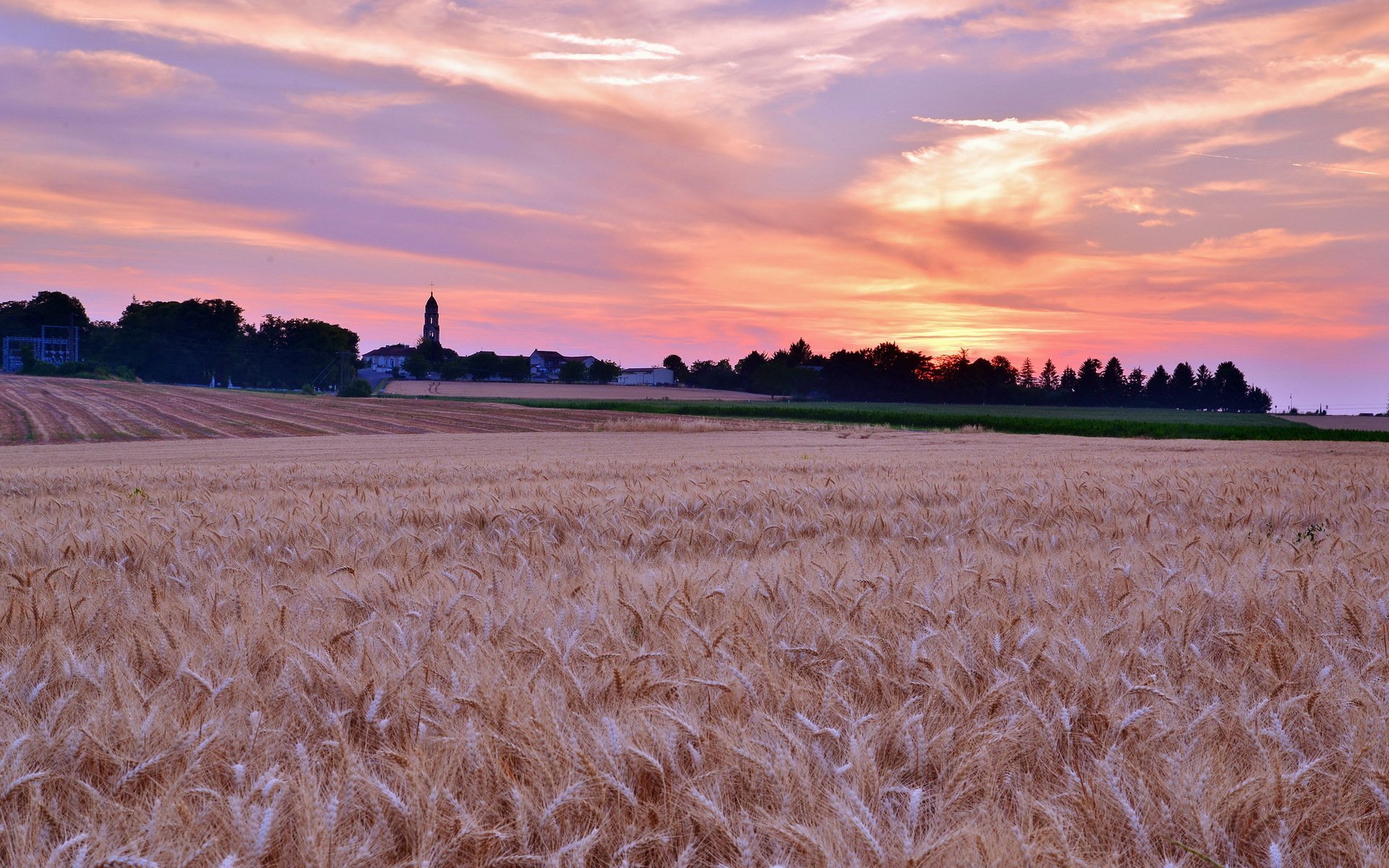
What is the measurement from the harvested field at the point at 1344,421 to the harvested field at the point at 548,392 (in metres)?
52.1

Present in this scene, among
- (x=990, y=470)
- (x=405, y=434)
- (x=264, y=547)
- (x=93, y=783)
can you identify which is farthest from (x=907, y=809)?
(x=405, y=434)

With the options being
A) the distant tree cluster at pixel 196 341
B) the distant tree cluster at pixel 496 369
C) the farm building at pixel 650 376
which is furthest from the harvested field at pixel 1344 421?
the farm building at pixel 650 376

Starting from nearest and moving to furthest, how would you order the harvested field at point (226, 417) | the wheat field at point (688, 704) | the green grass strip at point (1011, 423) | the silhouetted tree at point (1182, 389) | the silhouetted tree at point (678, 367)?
the wheat field at point (688, 704) → the harvested field at point (226, 417) → the green grass strip at point (1011, 423) → the silhouetted tree at point (1182, 389) → the silhouetted tree at point (678, 367)

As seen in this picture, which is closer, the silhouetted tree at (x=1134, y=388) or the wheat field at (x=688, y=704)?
the wheat field at (x=688, y=704)

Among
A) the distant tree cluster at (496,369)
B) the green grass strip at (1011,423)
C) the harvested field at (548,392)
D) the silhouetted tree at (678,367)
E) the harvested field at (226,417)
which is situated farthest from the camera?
the silhouetted tree at (678,367)

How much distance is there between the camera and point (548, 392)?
9594 cm

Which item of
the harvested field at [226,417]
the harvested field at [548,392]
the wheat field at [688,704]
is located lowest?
the harvested field at [226,417]

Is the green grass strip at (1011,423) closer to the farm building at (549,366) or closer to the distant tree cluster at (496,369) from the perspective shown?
the distant tree cluster at (496,369)

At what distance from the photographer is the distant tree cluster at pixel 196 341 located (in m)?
115

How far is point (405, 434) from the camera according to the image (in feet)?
127

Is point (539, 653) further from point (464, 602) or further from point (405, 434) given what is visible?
point (405, 434)

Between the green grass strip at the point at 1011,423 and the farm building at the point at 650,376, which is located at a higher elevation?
the farm building at the point at 650,376

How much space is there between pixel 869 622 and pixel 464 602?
146 cm

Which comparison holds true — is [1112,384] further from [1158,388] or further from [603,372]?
[603,372]
